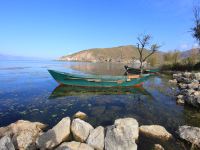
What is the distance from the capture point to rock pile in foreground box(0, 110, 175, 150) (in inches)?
238

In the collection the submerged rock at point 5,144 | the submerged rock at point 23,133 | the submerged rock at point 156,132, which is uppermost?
the submerged rock at point 5,144

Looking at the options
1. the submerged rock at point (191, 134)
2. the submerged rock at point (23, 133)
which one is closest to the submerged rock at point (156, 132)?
the submerged rock at point (191, 134)

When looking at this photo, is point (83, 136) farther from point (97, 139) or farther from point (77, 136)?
point (97, 139)

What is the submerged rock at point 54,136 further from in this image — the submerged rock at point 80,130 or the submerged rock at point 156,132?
the submerged rock at point 156,132

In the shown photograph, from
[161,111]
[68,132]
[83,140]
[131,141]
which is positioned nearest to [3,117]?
[68,132]

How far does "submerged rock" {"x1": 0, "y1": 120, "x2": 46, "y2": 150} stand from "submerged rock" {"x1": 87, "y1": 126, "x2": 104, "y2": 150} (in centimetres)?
227

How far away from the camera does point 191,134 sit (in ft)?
23.7

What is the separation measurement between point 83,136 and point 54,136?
117 cm

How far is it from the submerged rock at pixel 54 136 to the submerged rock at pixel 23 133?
0.41 m

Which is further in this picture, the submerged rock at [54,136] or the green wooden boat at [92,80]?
the green wooden boat at [92,80]

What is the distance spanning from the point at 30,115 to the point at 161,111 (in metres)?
8.70

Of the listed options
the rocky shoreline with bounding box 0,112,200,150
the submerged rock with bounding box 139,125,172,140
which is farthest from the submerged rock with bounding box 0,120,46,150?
the submerged rock with bounding box 139,125,172,140

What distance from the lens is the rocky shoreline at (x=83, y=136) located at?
609 centimetres

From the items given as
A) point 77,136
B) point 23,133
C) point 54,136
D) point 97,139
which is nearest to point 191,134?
point 97,139
